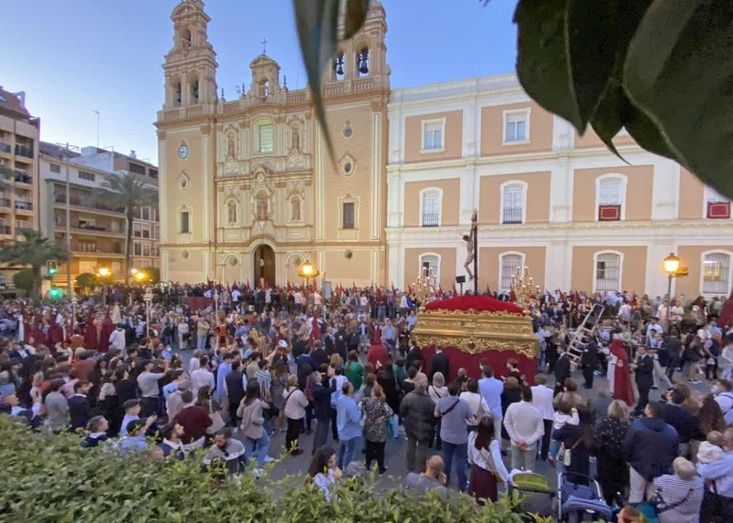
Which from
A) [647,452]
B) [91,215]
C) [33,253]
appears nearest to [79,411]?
[647,452]

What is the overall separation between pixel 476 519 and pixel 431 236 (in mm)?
22517

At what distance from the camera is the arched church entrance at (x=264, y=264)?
95.3 feet

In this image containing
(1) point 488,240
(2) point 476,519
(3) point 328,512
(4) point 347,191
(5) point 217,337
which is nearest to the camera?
(2) point 476,519

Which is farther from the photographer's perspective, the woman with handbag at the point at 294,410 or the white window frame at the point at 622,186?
the white window frame at the point at 622,186

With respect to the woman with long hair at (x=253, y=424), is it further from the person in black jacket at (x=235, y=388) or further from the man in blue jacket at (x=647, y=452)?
the man in blue jacket at (x=647, y=452)

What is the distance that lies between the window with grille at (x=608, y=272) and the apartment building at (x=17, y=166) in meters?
43.1

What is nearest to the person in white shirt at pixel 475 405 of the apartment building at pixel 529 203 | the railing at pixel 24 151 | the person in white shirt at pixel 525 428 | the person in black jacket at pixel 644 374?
the person in white shirt at pixel 525 428

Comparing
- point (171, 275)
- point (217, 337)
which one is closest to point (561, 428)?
point (217, 337)

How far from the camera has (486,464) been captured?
193 inches

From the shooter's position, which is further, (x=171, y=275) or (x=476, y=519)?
(x=171, y=275)

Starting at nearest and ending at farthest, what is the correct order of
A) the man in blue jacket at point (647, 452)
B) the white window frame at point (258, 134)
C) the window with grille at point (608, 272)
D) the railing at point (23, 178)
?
the man in blue jacket at point (647, 452) → the window with grille at point (608, 272) → the white window frame at point (258, 134) → the railing at point (23, 178)

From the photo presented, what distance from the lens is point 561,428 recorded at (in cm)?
553

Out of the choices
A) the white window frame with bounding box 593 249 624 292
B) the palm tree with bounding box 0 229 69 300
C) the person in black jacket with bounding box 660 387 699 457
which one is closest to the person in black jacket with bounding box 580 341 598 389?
the person in black jacket with bounding box 660 387 699 457

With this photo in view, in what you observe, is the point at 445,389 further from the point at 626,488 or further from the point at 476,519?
the point at 476,519
